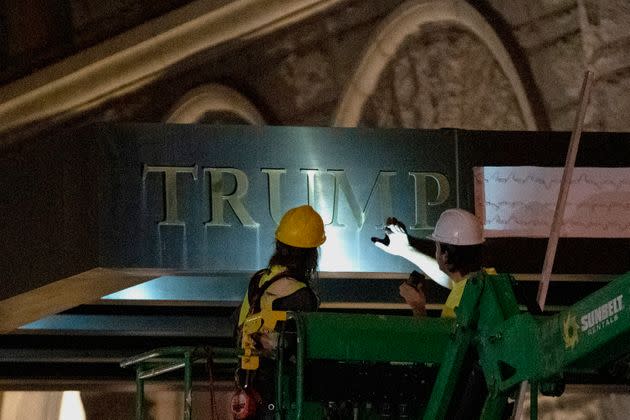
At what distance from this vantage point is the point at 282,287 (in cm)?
685

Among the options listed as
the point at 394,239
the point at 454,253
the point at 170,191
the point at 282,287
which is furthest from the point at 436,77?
the point at 282,287

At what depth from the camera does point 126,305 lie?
41.8ft

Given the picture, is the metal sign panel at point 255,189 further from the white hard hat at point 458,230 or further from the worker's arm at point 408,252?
the white hard hat at point 458,230

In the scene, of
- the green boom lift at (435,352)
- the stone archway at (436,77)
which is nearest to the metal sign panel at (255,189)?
the stone archway at (436,77)

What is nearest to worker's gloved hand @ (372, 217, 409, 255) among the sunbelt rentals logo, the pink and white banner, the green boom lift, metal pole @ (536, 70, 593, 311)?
the pink and white banner

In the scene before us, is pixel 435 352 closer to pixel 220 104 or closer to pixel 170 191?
pixel 170 191

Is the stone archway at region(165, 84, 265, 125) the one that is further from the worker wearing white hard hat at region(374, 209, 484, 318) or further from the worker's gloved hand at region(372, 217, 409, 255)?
the worker wearing white hard hat at region(374, 209, 484, 318)

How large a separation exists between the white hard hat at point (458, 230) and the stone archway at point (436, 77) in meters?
3.49

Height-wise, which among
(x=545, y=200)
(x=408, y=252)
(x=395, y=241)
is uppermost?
(x=545, y=200)

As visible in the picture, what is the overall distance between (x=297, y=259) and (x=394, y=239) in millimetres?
2366

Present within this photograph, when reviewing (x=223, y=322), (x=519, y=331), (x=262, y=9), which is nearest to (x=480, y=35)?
(x=262, y=9)

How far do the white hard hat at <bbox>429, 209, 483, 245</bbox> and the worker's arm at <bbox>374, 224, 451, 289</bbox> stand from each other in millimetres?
1056

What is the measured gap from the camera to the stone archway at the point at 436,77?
428 inches

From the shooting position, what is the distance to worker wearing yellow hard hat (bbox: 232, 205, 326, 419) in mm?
6570
